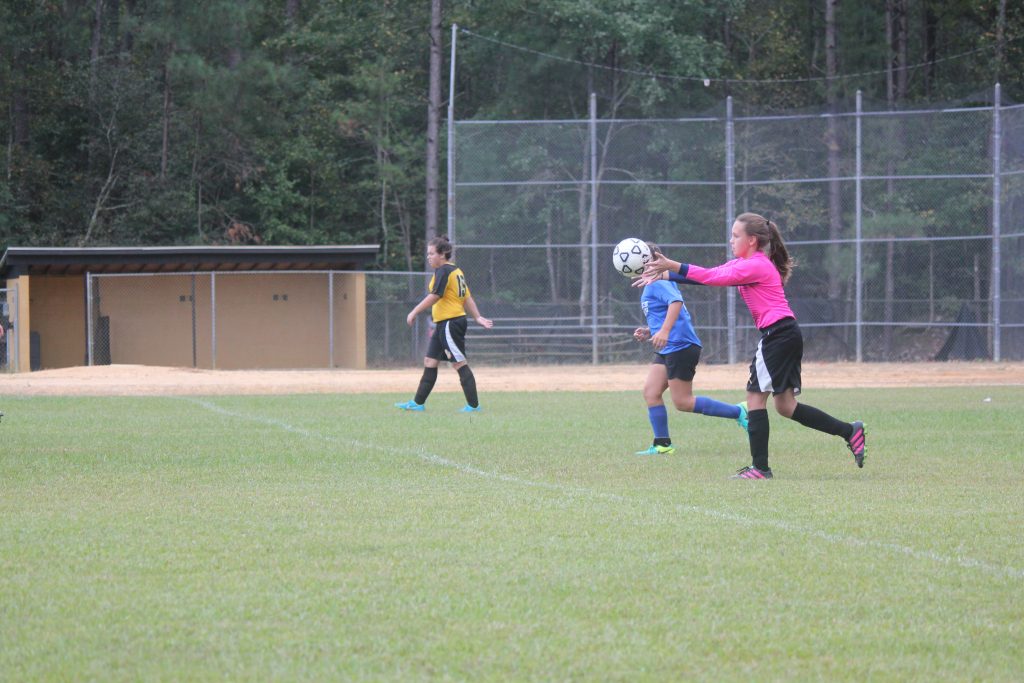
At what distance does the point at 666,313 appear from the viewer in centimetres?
1062

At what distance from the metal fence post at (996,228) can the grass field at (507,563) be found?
16350 mm

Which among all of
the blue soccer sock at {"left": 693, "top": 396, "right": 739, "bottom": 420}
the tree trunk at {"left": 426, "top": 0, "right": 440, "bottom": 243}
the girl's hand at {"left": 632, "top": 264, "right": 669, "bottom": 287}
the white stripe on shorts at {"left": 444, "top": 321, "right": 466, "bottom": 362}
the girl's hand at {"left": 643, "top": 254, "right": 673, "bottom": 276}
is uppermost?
the tree trunk at {"left": 426, "top": 0, "right": 440, "bottom": 243}

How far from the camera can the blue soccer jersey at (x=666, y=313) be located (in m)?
10.5

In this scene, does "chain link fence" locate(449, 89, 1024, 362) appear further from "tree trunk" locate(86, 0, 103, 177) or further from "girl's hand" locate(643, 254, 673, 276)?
"girl's hand" locate(643, 254, 673, 276)

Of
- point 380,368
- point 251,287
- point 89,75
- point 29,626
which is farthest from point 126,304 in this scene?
point 29,626

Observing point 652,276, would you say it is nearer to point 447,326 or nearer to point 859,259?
point 447,326

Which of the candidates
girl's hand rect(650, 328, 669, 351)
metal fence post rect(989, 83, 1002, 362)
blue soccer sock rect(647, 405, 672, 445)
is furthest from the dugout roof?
girl's hand rect(650, 328, 669, 351)

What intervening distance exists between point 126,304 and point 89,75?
10155mm

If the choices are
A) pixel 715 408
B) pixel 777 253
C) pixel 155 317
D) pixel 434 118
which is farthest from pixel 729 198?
pixel 777 253

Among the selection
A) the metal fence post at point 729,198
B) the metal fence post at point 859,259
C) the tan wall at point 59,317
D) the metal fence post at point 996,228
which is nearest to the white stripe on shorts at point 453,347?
the metal fence post at point 729,198

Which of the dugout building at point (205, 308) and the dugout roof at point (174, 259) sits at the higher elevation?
the dugout roof at point (174, 259)

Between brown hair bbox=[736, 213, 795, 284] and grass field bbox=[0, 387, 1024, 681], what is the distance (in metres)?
1.50

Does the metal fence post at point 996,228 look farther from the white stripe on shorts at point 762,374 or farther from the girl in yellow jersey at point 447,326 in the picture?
the white stripe on shorts at point 762,374

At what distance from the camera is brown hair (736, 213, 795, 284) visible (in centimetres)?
898
